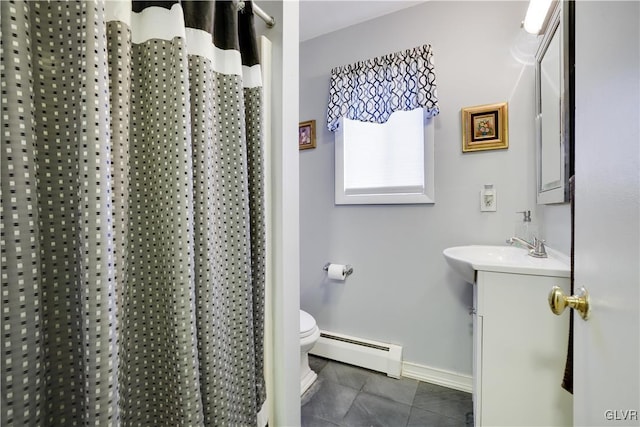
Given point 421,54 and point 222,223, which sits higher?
point 421,54

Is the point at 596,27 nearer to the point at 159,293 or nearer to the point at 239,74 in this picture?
the point at 239,74

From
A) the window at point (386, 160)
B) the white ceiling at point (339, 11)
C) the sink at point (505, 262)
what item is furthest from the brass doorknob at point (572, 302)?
the white ceiling at point (339, 11)

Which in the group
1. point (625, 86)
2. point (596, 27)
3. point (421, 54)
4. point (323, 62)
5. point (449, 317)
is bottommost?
point (449, 317)

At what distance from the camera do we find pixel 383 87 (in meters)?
1.76

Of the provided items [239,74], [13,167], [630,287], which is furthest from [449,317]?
[13,167]

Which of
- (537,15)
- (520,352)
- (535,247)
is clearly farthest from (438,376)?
(537,15)

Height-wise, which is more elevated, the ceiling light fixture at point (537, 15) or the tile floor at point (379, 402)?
the ceiling light fixture at point (537, 15)

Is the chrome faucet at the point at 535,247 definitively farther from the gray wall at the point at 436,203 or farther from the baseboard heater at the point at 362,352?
the baseboard heater at the point at 362,352

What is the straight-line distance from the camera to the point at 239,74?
0.81 m

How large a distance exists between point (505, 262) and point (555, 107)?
2.39ft

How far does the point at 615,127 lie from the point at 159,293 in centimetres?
100

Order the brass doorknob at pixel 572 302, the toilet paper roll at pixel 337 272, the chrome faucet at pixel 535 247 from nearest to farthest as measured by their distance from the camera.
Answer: the brass doorknob at pixel 572 302
the chrome faucet at pixel 535 247
the toilet paper roll at pixel 337 272

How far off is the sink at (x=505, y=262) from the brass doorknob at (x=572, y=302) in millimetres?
393

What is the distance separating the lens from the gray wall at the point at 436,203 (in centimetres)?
150
